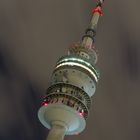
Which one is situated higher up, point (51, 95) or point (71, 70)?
point (71, 70)

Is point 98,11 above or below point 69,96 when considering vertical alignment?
above

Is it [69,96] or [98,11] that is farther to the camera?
[98,11]

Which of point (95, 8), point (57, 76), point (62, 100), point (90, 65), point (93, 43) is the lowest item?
point (62, 100)

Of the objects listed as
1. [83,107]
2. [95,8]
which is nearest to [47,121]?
[83,107]

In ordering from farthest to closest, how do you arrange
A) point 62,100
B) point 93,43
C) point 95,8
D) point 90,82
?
1. point 95,8
2. point 93,43
3. point 90,82
4. point 62,100

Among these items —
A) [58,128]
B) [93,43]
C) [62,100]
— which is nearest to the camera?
[58,128]

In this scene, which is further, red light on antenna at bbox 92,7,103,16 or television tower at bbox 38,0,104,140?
red light on antenna at bbox 92,7,103,16

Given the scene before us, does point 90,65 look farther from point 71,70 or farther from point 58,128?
point 58,128

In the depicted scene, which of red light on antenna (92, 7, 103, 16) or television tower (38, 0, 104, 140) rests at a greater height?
red light on antenna (92, 7, 103, 16)
